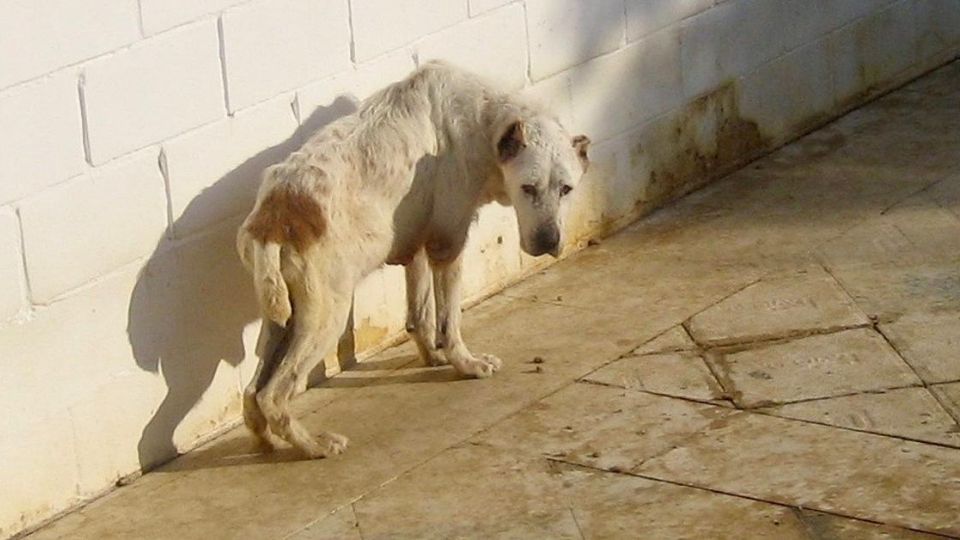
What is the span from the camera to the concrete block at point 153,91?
530cm

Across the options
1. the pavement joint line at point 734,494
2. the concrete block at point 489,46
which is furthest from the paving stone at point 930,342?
the concrete block at point 489,46

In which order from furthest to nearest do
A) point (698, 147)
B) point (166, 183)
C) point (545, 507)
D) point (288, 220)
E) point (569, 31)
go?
1. point (698, 147)
2. point (569, 31)
3. point (166, 183)
4. point (288, 220)
5. point (545, 507)

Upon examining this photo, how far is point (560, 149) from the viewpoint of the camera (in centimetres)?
589

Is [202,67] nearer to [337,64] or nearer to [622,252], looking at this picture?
[337,64]

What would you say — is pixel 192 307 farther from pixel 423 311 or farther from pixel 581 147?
pixel 581 147

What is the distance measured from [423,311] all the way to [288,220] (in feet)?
3.17

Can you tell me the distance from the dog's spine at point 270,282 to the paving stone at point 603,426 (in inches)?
29.1

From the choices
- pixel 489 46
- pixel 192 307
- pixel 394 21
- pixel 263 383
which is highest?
pixel 394 21

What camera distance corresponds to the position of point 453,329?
6184mm

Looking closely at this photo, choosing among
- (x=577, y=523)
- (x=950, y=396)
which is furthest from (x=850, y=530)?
(x=950, y=396)

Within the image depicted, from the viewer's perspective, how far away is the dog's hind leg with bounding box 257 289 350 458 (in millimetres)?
5562

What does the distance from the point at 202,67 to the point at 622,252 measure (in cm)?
224

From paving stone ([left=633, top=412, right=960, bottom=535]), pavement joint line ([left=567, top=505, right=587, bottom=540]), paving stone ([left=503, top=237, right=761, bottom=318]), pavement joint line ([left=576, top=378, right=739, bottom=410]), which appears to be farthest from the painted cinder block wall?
paving stone ([left=633, top=412, right=960, bottom=535])

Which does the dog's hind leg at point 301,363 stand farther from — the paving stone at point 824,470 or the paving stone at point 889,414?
the paving stone at point 889,414
